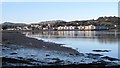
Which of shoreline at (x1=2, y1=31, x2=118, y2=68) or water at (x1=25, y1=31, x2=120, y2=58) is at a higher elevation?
shoreline at (x1=2, y1=31, x2=118, y2=68)

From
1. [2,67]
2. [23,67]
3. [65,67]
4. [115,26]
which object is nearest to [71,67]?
[65,67]

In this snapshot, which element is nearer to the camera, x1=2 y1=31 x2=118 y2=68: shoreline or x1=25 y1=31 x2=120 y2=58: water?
x1=2 y1=31 x2=118 y2=68: shoreline

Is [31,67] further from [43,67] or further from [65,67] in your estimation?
[65,67]

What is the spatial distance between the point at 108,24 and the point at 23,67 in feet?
615

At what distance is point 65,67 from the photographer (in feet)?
54.1

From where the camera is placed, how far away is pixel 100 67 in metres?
16.4

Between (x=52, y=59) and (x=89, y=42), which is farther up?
(x=52, y=59)

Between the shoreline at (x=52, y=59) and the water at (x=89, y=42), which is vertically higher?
the shoreline at (x=52, y=59)

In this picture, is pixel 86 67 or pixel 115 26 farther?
pixel 115 26

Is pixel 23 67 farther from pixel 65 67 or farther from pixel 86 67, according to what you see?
pixel 86 67

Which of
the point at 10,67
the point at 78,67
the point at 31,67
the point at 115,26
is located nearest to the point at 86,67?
the point at 78,67

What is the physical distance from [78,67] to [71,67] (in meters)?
0.44

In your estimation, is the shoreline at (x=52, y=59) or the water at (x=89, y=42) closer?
the shoreline at (x=52, y=59)

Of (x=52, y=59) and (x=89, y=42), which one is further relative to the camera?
(x=89, y=42)
